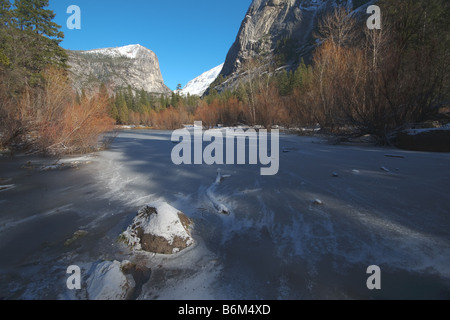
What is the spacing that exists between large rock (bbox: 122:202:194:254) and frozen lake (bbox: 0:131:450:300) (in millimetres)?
90

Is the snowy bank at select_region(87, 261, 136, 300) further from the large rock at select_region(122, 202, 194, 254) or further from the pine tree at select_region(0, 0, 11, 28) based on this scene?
the pine tree at select_region(0, 0, 11, 28)

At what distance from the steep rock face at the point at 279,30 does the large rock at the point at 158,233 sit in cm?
8542

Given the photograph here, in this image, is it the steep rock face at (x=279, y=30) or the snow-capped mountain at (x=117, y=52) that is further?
the snow-capped mountain at (x=117, y=52)

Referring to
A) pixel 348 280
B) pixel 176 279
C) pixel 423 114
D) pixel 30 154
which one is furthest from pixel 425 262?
pixel 30 154

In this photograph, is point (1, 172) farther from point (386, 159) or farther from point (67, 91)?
point (386, 159)

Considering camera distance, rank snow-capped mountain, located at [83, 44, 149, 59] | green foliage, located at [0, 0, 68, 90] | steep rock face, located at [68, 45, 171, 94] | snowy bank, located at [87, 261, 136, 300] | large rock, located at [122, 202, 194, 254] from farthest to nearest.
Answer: snow-capped mountain, located at [83, 44, 149, 59], steep rock face, located at [68, 45, 171, 94], green foliage, located at [0, 0, 68, 90], large rock, located at [122, 202, 194, 254], snowy bank, located at [87, 261, 136, 300]

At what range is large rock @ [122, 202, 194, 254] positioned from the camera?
81.4 inches

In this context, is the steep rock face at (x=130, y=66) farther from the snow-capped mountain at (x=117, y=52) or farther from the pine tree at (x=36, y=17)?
the pine tree at (x=36, y=17)

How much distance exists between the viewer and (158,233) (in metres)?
2.12

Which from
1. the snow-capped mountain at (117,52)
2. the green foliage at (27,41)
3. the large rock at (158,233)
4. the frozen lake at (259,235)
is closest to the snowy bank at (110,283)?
the frozen lake at (259,235)

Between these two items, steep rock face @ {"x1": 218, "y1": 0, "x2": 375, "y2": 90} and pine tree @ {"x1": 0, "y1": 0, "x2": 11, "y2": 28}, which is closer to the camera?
pine tree @ {"x1": 0, "y1": 0, "x2": 11, "y2": 28}

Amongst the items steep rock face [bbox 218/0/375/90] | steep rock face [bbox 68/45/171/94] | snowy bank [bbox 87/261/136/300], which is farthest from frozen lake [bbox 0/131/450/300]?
steep rock face [bbox 68/45/171/94]

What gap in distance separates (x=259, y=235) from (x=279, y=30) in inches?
4721

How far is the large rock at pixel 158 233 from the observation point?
6.78 ft
